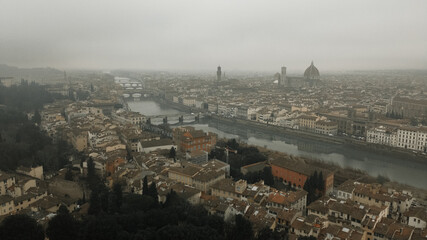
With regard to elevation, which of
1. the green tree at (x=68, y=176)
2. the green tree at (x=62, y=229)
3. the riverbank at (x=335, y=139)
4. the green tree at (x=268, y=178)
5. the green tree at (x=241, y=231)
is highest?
the green tree at (x=62, y=229)

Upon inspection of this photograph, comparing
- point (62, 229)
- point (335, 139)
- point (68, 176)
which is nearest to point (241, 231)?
point (62, 229)

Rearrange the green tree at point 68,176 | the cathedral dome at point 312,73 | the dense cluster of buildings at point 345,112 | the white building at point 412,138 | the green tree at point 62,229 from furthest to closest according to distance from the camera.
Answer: the cathedral dome at point 312,73 → the dense cluster of buildings at point 345,112 → the white building at point 412,138 → the green tree at point 68,176 → the green tree at point 62,229

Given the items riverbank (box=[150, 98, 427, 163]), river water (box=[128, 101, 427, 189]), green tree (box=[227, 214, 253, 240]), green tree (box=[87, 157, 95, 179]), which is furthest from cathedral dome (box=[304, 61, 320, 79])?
green tree (box=[227, 214, 253, 240])

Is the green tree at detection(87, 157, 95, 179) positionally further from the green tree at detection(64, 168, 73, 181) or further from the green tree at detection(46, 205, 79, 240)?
the green tree at detection(46, 205, 79, 240)

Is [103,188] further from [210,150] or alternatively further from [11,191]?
[210,150]

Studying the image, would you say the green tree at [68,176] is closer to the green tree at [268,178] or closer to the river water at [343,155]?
the green tree at [268,178]

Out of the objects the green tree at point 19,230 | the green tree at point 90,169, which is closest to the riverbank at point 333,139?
the green tree at point 90,169

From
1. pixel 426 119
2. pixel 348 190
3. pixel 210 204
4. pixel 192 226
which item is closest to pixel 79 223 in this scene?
pixel 192 226
